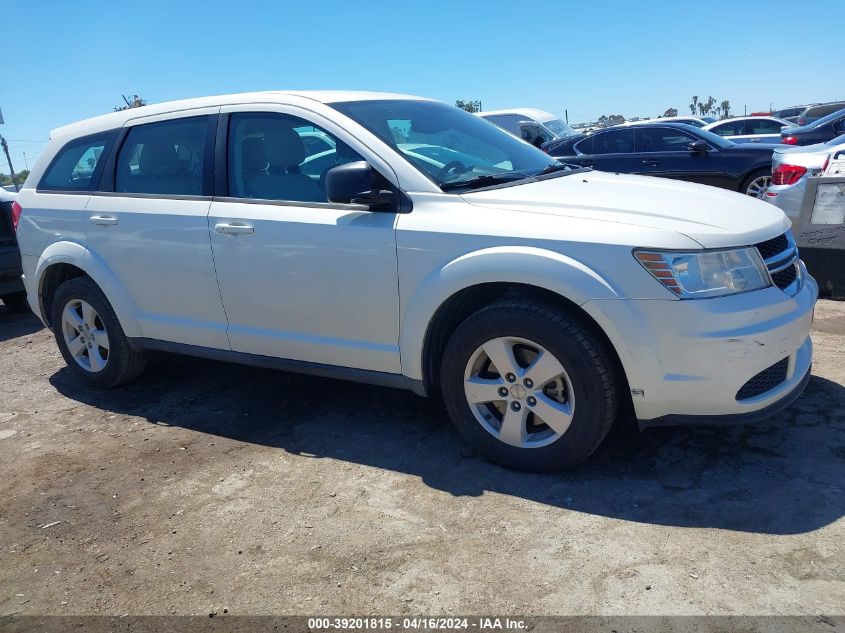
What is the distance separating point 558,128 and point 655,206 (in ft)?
56.0

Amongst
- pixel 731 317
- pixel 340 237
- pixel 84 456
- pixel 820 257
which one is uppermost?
pixel 340 237

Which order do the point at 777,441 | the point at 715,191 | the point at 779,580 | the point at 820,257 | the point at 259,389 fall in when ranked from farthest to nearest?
1. the point at 820,257
2. the point at 259,389
3. the point at 715,191
4. the point at 777,441
5. the point at 779,580

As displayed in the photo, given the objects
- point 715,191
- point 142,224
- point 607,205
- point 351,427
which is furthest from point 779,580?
point 142,224

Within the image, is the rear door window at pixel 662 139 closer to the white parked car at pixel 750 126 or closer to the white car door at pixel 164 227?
the white car door at pixel 164 227

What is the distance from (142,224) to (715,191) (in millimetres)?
3288

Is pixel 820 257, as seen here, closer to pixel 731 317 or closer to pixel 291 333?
pixel 731 317

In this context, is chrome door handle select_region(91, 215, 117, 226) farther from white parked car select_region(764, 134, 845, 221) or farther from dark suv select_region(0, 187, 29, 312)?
white parked car select_region(764, 134, 845, 221)

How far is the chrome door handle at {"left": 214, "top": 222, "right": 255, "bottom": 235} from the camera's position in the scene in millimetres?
3846

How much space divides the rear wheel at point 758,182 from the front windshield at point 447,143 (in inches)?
265

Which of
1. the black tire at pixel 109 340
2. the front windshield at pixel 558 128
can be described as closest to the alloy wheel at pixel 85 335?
the black tire at pixel 109 340

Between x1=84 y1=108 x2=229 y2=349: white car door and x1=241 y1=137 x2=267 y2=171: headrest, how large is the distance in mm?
235

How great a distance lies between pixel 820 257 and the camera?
573 cm

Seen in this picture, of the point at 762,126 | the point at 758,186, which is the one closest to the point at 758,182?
the point at 758,186

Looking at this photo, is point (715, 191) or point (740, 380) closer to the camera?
point (740, 380)
